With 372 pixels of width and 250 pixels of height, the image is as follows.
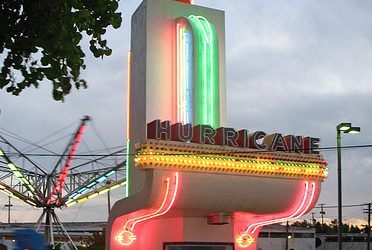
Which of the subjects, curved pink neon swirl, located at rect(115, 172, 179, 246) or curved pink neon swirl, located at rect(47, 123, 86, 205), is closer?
curved pink neon swirl, located at rect(115, 172, 179, 246)

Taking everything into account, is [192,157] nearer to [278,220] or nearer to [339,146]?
[339,146]

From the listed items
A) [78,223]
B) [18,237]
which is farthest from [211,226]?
[78,223]

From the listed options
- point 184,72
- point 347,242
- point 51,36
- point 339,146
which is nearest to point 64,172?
point 184,72

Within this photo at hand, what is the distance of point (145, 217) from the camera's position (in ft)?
83.7

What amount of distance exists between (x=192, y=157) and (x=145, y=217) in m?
3.11

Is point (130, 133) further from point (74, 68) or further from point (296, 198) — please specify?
point (74, 68)

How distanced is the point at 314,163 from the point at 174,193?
7.12 meters

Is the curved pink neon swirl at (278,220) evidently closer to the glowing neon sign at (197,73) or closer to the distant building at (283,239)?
the glowing neon sign at (197,73)

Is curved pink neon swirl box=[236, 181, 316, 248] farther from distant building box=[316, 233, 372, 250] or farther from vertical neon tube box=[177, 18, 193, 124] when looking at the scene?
A: distant building box=[316, 233, 372, 250]

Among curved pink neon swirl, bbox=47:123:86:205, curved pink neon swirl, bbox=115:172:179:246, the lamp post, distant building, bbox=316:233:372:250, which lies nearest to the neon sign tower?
curved pink neon swirl, bbox=115:172:179:246

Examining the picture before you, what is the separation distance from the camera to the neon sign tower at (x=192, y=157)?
80.9 feet

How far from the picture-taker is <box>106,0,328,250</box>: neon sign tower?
80.9ft

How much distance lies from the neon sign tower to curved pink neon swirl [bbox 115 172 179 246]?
40 mm

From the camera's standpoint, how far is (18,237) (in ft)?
29.0
